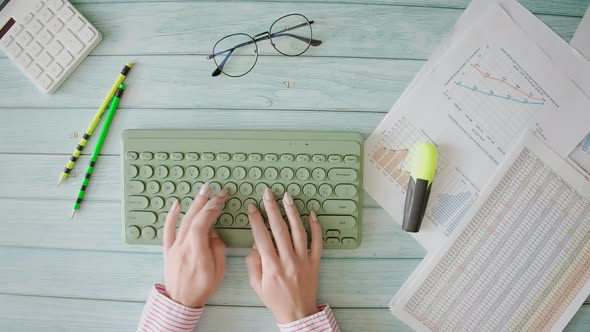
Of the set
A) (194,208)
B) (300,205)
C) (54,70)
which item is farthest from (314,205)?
(54,70)

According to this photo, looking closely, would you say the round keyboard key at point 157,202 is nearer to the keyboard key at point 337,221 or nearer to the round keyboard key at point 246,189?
the round keyboard key at point 246,189

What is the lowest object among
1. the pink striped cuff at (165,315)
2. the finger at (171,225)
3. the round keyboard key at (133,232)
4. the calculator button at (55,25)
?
the pink striped cuff at (165,315)

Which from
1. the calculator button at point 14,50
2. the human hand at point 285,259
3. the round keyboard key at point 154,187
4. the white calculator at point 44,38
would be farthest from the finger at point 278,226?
the calculator button at point 14,50

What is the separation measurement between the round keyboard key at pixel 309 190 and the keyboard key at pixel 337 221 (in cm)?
5

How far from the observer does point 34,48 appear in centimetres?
86

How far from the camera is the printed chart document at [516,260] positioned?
838 mm

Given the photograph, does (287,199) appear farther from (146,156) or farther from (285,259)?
(146,156)

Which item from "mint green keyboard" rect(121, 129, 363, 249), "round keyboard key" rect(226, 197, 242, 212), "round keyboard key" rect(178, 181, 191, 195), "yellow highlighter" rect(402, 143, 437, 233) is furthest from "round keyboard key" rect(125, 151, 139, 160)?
"yellow highlighter" rect(402, 143, 437, 233)

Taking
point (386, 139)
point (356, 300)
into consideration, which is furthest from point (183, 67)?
point (356, 300)

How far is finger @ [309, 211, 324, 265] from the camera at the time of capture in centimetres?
81

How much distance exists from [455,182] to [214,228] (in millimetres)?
497

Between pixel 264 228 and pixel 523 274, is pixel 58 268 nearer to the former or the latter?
pixel 264 228

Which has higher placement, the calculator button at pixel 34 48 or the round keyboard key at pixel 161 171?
the calculator button at pixel 34 48

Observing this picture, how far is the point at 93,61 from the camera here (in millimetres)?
866
